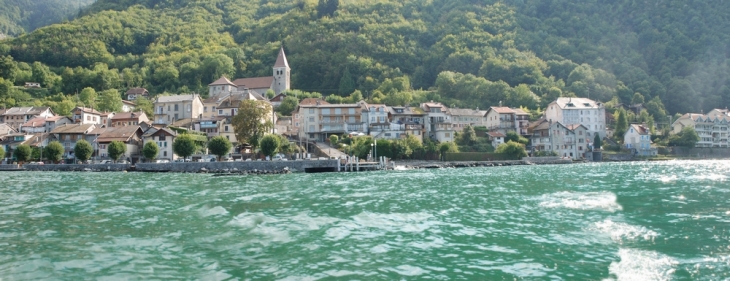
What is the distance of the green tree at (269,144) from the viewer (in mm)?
61344

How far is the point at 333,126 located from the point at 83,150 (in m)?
33.8

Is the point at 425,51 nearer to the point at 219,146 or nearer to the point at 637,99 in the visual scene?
the point at 637,99

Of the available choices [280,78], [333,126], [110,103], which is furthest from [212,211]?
[280,78]

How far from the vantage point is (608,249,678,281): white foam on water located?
1129 centimetres

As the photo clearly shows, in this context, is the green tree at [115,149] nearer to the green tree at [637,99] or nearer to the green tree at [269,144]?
the green tree at [269,144]

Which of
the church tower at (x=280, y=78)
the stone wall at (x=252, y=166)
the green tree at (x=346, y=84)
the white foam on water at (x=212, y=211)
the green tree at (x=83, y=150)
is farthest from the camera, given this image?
the church tower at (x=280, y=78)

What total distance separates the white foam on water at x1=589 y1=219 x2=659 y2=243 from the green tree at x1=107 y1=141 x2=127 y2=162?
5961cm

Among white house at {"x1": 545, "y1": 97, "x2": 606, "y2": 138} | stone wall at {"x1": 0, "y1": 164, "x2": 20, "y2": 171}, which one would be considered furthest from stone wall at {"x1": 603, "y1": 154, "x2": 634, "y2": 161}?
stone wall at {"x1": 0, "y1": 164, "x2": 20, "y2": 171}

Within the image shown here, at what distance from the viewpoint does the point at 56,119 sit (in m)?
80.1

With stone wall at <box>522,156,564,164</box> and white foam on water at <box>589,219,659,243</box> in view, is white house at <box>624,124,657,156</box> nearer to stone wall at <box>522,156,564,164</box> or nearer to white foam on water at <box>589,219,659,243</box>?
stone wall at <box>522,156,564,164</box>

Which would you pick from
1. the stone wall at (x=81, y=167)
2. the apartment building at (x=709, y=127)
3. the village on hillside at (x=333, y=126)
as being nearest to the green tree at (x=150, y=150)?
the stone wall at (x=81, y=167)

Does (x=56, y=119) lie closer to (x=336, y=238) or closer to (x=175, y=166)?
(x=175, y=166)

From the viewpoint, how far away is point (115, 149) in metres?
63.6

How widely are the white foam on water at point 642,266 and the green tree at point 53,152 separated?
68.2 m
